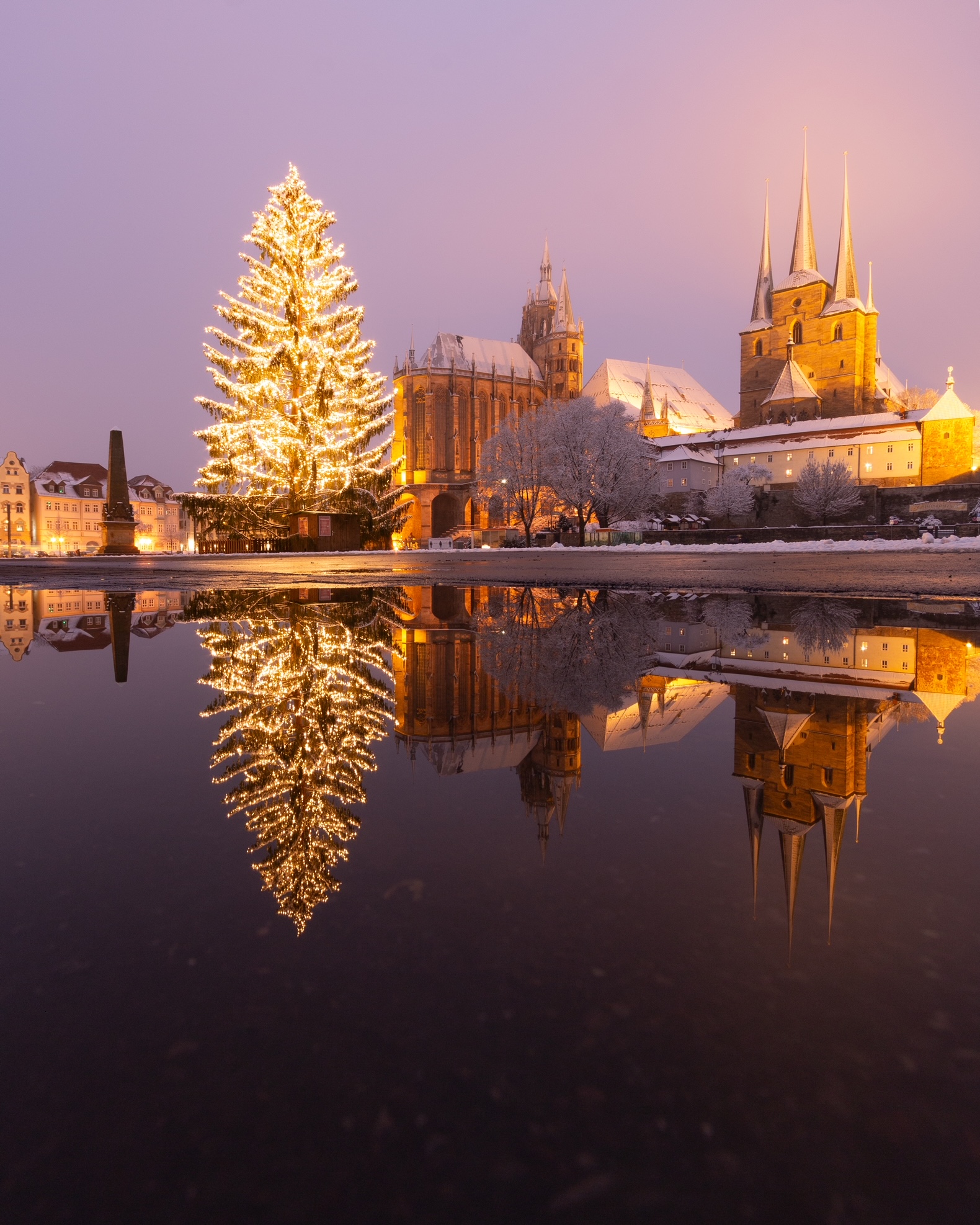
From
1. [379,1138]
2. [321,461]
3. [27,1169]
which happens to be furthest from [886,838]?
[321,461]

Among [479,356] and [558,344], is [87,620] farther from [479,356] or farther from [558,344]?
[558,344]

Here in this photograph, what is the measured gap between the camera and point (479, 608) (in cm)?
823

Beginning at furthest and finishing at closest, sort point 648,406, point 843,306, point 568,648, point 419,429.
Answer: point 648,406, point 419,429, point 843,306, point 568,648

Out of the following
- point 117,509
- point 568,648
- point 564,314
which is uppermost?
point 564,314

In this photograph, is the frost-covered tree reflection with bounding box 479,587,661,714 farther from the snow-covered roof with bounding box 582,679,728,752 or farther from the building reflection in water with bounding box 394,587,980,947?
the snow-covered roof with bounding box 582,679,728,752

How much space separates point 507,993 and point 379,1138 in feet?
1.00

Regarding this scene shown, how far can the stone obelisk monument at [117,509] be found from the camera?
108 ft

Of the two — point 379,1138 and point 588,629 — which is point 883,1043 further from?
point 588,629

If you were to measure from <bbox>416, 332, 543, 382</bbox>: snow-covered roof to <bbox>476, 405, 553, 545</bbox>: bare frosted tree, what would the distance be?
32.5 m

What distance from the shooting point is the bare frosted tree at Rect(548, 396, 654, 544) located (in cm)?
3884

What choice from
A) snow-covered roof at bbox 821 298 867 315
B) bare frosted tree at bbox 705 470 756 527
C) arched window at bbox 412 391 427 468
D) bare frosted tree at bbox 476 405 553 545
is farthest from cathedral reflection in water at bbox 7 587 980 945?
snow-covered roof at bbox 821 298 867 315

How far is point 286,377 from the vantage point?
24250 millimetres

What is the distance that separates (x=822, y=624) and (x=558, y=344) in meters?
82.2

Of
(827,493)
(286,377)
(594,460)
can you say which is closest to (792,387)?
(827,493)
